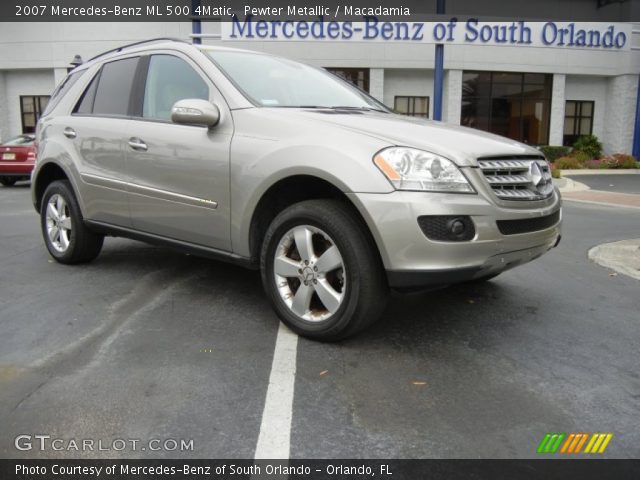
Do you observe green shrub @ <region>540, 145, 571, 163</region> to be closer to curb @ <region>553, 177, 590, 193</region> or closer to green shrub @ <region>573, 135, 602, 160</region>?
green shrub @ <region>573, 135, 602, 160</region>

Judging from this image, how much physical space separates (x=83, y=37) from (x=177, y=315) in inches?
954

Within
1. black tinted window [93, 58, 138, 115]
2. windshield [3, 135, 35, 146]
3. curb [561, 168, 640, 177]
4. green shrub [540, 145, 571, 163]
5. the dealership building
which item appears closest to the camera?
black tinted window [93, 58, 138, 115]

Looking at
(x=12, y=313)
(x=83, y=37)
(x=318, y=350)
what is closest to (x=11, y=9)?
(x=83, y=37)

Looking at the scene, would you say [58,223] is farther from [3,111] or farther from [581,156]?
[3,111]

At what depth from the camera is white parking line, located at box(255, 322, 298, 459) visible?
2.27m

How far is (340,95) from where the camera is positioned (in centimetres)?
437

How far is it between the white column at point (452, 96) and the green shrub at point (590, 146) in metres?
5.65

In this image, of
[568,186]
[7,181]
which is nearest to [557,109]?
[568,186]

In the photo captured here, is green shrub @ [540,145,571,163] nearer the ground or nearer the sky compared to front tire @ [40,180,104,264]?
nearer the sky

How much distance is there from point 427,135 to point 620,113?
26078 millimetres

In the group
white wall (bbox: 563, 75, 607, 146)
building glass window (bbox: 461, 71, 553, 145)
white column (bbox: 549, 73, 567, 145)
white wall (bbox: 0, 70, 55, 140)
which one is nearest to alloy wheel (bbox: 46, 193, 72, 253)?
building glass window (bbox: 461, 71, 553, 145)

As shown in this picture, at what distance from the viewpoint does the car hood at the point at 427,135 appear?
3.08 metres

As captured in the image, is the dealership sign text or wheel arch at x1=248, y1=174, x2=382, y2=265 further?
the dealership sign text

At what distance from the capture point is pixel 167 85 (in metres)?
4.25
